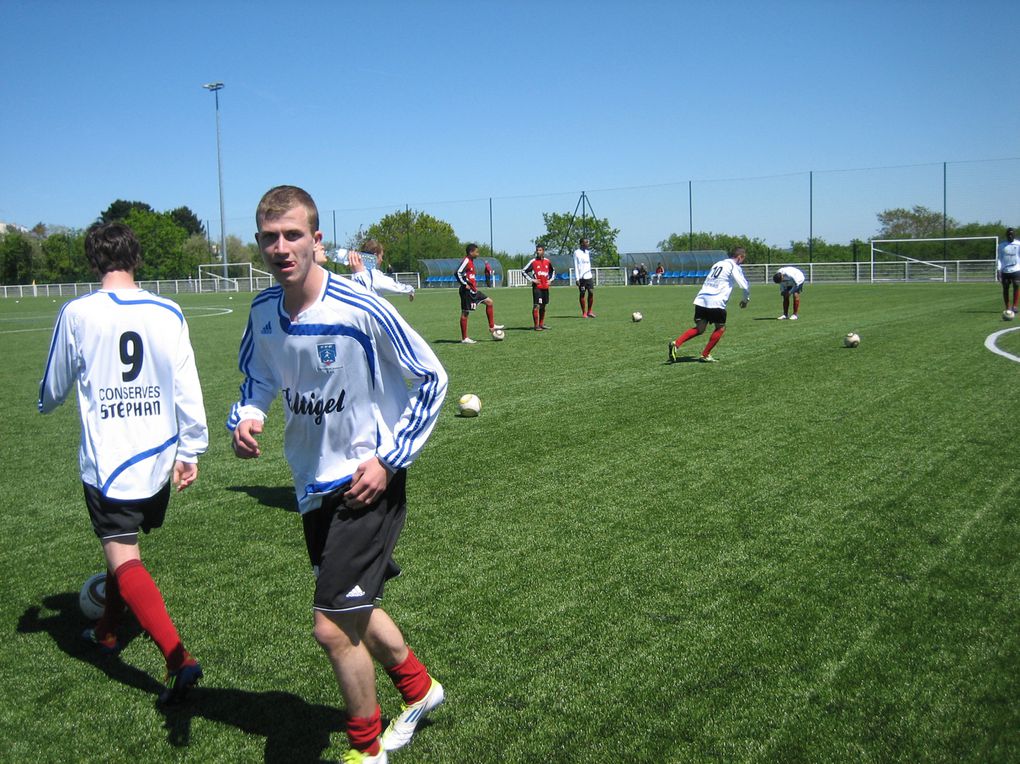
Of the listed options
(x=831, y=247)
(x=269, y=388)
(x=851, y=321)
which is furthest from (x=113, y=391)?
(x=831, y=247)

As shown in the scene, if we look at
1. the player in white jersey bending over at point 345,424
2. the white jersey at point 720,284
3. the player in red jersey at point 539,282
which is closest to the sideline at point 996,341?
the white jersey at point 720,284

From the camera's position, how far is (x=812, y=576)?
452 centimetres

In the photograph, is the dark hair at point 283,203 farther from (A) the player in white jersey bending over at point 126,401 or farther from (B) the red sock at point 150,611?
Answer: (B) the red sock at point 150,611

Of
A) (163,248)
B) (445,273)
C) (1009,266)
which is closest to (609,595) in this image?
(1009,266)

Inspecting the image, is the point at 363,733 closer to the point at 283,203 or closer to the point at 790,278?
the point at 283,203

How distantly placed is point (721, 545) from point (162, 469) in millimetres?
3122

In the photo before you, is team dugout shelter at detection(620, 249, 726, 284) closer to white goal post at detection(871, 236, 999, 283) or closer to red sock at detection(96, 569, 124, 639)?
white goal post at detection(871, 236, 999, 283)

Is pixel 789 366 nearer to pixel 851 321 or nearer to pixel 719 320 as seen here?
pixel 719 320

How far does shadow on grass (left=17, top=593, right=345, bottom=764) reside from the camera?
3.14 m

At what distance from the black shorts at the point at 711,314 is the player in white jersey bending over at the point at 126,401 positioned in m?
10.5

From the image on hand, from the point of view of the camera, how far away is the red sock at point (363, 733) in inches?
112

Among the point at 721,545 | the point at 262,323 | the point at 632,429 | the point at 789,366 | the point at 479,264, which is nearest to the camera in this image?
the point at 262,323

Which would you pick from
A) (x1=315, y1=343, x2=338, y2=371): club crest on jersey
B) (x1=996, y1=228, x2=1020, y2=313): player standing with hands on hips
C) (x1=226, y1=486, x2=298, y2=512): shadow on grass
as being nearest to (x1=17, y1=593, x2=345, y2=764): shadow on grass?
(x1=315, y1=343, x2=338, y2=371): club crest on jersey

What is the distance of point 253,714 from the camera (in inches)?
132
